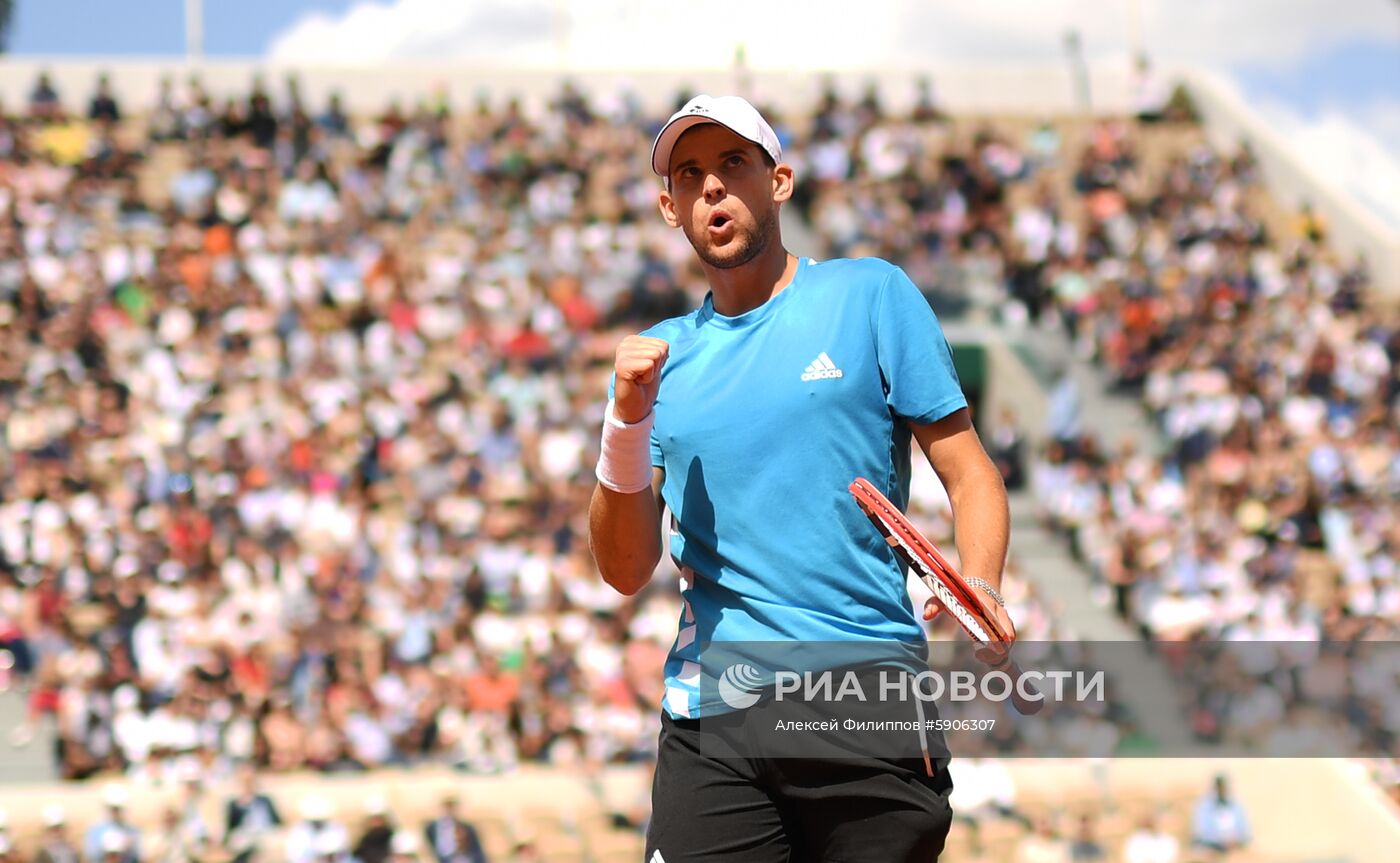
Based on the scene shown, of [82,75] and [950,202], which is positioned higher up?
[82,75]

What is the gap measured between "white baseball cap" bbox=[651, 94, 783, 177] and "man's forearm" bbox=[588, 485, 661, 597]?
0.72 metres

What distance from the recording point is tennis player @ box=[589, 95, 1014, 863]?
3.33m

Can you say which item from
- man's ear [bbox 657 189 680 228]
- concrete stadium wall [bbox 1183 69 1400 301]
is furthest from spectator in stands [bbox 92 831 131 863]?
concrete stadium wall [bbox 1183 69 1400 301]

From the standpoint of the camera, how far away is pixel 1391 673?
597 inches

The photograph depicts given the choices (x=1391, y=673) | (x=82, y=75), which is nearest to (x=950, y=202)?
(x=1391, y=673)

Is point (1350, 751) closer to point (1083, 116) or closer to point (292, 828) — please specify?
point (292, 828)

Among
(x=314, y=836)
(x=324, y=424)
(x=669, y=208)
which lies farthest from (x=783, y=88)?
(x=669, y=208)

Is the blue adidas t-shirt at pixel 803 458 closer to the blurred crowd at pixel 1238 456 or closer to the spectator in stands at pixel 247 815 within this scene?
the spectator in stands at pixel 247 815

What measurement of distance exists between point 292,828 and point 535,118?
13476 millimetres

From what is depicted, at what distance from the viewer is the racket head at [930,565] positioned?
2957mm

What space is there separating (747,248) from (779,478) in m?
0.49

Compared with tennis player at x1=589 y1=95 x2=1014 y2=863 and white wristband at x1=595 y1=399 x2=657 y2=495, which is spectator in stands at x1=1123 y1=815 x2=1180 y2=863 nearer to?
tennis player at x1=589 y1=95 x2=1014 y2=863

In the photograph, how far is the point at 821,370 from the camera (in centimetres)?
339

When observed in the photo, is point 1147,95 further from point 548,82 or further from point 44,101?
point 44,101
